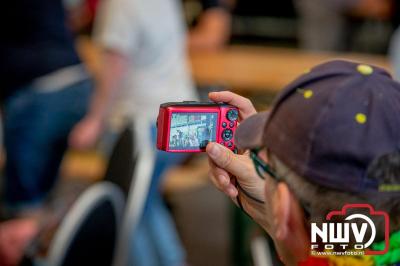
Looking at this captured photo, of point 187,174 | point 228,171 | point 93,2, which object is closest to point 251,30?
point 93,2

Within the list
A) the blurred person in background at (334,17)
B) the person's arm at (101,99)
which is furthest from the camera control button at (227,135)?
the blurred person in background at (334,17)

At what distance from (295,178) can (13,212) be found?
6.86ft

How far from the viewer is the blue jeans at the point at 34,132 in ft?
8.86

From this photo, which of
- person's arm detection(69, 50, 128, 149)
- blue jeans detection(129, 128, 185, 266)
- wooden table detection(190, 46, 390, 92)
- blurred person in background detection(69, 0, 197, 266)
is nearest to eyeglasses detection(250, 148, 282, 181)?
blurred person in background detection(69, 0, 197, 266)

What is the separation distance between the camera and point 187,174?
11.0 feet

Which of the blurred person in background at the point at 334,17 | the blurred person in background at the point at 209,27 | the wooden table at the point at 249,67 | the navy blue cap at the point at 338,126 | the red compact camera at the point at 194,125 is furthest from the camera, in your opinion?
the blurred person in background at the point at 334,17

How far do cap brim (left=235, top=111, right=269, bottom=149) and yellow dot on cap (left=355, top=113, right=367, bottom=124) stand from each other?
11 centimetres

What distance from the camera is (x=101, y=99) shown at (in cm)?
267

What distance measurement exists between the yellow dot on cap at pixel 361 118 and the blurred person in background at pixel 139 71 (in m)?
1.62

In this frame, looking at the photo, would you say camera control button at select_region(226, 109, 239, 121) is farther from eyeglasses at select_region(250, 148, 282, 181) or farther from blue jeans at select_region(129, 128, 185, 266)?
blue jeans at select_region(129, 128, 185, 266)

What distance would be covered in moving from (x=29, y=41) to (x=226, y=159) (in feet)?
5.93

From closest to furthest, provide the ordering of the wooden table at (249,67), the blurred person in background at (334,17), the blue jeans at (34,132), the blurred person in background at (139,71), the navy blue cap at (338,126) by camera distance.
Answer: the navy blue cap at (338,126)
the blurred person in background at (139,71)
the blue jeans at (34,132)
the wooden table at (249,67)
the blurred person in background at (334,17)

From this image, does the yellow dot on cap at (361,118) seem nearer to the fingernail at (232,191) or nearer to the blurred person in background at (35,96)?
the fingernail at (232,191)

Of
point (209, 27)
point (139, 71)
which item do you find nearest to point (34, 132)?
point (139, 71)
